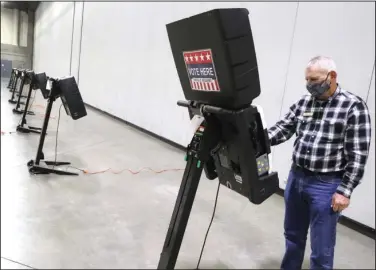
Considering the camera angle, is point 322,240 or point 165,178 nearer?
point 322,240

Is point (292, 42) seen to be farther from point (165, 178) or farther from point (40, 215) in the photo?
point (40, 215)

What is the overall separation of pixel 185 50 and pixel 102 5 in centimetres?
882

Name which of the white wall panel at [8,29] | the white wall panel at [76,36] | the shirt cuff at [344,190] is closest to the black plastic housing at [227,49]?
the shirt cuff at [344,190]

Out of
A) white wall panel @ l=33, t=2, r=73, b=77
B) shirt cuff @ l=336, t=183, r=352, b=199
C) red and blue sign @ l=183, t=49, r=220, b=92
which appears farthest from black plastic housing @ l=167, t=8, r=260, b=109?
white wall panel @ l=33, t=2, r=73, b=77

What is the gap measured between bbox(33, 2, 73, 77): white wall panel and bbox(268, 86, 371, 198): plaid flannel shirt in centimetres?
1151

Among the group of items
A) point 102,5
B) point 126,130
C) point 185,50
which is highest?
point 102,5

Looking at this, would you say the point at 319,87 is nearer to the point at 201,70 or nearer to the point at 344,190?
the point at 344,190

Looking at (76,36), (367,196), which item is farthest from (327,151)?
(76,36)

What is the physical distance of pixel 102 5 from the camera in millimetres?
8859

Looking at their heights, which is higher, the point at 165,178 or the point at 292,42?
the point at 292,42

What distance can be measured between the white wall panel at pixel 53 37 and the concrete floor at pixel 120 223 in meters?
8.61

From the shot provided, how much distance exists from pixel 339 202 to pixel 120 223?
1772 millimetres

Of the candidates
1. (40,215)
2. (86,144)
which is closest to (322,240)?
(40,215)

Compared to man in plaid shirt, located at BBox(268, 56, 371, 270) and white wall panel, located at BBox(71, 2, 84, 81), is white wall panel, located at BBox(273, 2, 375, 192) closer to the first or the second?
man in plaid shirt, located at BBox(268, 56, 371, 270)
